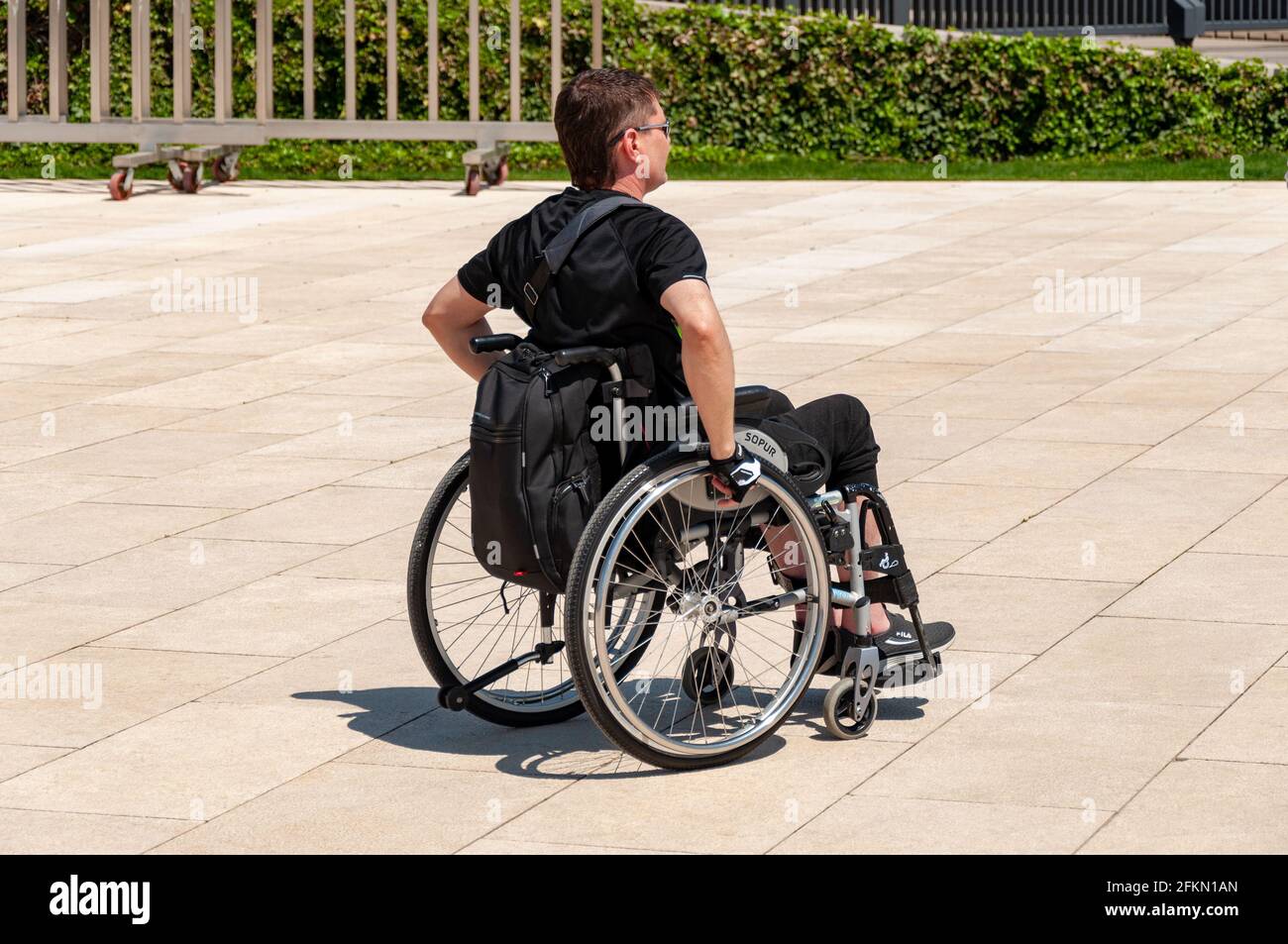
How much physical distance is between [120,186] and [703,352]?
44.6 ft

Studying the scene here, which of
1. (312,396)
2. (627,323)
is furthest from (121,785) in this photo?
(312,396)

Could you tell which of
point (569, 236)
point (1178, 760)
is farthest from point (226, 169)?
point (1178, 760)

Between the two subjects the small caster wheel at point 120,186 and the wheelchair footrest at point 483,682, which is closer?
the wheelchair footrest at point 483,682

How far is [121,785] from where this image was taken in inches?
206

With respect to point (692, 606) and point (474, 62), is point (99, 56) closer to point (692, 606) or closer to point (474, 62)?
point (474, 62)

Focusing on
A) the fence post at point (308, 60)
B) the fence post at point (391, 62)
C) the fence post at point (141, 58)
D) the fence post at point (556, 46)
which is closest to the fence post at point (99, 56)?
the fence post at point (141, 58)

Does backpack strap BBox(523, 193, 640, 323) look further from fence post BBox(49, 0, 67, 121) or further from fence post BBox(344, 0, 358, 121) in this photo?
fence post BBox(49, 0, 67, 121)

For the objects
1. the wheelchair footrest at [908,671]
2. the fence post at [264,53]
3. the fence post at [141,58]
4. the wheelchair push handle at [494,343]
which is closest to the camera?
the wheelchair push handle at [494,343]

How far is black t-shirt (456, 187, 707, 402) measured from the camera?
5.14m

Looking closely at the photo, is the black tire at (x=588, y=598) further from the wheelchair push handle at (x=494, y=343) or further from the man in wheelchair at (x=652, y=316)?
the wheelchair push handle at (x=494, y=343)

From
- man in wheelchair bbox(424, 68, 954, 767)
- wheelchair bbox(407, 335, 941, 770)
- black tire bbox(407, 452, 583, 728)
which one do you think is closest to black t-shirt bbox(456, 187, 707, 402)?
man in wheelchair bbox(424, 68, 954, 767)

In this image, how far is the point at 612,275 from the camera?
5.20 meters

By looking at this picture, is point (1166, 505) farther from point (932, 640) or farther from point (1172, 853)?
point (1172, 853)

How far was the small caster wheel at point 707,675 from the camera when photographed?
5711 mm
